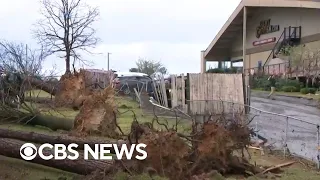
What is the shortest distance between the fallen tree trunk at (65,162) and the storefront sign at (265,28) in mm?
40489

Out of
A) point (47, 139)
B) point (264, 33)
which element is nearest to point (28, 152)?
point (47, 139)

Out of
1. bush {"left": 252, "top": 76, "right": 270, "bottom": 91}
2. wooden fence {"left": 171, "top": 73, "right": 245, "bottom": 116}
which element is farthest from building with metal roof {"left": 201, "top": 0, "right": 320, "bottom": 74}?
wooden fence {"left": 171, "top": 73, "right": 245, "bottom": 116}

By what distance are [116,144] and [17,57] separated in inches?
679

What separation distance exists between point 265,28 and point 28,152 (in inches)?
1669

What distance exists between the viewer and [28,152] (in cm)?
842

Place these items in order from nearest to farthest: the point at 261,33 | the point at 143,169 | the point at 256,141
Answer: the point at 143,169
the point at 256,141
the point at 261,33

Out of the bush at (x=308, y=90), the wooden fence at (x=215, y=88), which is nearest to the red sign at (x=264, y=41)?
the bush at (x=308, y=90)

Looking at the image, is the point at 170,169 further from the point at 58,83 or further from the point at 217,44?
the point at 217,44

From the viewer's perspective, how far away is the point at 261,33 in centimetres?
4919

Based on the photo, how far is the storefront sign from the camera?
1853 inches

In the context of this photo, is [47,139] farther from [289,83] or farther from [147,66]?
[147,66]

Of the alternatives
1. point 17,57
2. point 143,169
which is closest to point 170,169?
point 143,169

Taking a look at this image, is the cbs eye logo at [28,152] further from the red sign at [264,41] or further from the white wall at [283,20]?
the red sign at [264,41]

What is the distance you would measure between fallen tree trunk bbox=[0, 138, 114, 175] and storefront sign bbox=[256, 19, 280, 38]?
1594 inches
